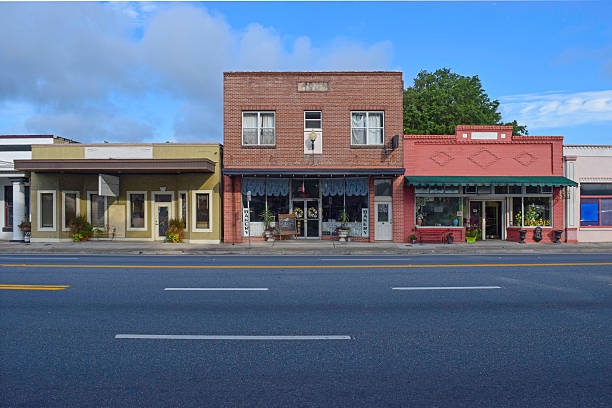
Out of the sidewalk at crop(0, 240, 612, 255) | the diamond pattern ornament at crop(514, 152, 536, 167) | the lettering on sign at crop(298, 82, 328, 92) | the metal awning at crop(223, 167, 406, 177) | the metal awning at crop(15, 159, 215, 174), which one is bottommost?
the sidewalk at crop(0, 240, 612, 255)

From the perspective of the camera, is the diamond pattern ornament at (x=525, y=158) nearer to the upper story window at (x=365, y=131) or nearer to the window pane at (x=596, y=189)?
the window pane at (x=596, y=189)

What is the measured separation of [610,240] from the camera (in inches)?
849

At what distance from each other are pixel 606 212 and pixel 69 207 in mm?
28627

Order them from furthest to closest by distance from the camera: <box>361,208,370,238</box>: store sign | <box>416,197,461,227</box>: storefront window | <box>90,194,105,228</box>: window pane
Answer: <box>90,194,105,228</box>: window pane < <box>361,208,370,238</box>: store sign < <box>416,197,461,227</box>: storefront window

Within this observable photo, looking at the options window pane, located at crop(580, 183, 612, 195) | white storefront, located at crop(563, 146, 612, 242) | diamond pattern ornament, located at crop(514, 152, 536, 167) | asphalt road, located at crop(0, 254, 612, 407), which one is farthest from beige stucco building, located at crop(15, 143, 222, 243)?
window pane, located at crop(580, 183, 612, 195)

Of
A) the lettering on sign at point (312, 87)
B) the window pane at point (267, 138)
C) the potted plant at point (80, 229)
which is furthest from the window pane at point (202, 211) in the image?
the lettering on sign at point (312, 87)

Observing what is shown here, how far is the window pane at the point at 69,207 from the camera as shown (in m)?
22.1

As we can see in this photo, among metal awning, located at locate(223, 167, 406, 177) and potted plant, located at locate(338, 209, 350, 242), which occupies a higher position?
metal awning, located at locate(223, 167, 406, 177)

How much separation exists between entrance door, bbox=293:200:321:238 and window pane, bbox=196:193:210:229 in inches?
182

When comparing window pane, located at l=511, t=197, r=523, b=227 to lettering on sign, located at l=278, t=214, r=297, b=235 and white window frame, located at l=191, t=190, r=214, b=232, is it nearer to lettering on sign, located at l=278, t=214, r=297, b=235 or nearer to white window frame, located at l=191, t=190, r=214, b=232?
lettering on sign, located at l=278, t=214, r=297, b=235

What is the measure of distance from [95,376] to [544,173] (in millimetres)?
22873

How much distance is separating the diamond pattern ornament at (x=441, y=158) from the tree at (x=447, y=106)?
15.2 meters

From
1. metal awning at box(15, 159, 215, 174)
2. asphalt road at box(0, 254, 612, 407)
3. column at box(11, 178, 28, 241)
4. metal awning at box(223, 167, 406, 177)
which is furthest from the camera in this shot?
column at box(11, 178, 28, 241)

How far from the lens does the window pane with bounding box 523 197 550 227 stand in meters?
21.5
